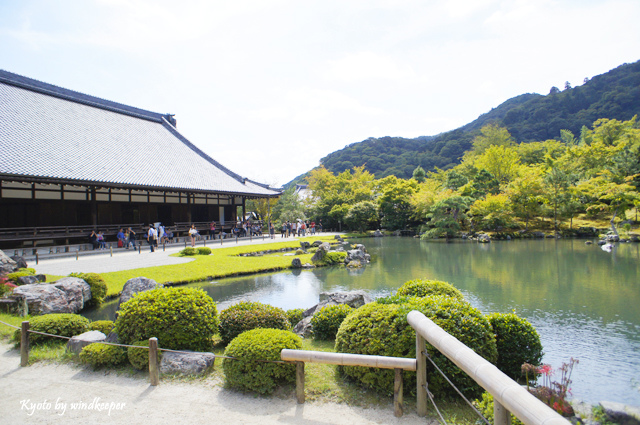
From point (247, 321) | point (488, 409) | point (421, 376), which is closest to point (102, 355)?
point (247, 321)

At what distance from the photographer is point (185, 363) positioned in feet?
15.9

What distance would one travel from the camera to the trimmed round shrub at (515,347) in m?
4.88

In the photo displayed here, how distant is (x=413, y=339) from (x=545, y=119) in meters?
90.2

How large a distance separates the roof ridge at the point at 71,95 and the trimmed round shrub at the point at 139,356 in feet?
79.6

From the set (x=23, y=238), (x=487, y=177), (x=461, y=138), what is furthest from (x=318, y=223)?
(x=461, y=138)

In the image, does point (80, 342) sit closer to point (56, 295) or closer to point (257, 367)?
point (257, 367)

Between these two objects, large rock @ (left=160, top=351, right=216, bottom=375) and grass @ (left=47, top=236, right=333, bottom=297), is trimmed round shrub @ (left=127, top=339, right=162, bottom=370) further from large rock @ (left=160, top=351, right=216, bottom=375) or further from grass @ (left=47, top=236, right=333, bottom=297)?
grass @ (left=47, top=236, right=333, bottom=297)

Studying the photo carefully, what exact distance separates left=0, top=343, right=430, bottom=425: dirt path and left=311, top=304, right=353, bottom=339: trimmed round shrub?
8.10 feet

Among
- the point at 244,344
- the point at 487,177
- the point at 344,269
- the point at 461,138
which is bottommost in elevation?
the point at 344,269

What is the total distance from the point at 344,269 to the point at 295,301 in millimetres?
6363

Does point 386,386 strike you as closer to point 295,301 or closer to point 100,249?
point 295,301

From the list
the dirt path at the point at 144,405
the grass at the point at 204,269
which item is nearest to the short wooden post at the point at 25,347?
the dirt path at the point at 144,405

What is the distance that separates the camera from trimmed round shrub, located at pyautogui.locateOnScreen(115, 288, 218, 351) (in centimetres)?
512

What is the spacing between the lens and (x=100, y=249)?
18.6m
